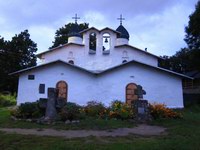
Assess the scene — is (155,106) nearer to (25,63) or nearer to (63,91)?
(63,91)

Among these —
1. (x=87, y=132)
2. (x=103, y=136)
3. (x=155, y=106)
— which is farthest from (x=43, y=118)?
(x=155, y=106)

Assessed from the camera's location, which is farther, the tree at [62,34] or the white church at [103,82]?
the tree at [62,34]

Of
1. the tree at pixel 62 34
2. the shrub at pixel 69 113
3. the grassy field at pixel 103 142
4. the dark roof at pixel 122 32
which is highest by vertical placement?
the tree at pixel 62 34

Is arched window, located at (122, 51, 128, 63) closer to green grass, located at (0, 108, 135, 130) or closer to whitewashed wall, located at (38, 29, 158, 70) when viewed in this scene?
whitewashed wall, located at (38, 29, 158, 70)

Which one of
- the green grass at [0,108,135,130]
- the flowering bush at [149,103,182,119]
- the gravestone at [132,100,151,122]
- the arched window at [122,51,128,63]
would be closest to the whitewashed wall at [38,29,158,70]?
the arched window at [122,51,128,63]

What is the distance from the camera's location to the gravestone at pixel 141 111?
51.5ft

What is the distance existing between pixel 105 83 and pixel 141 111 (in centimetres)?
1134

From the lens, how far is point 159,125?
47.1ft

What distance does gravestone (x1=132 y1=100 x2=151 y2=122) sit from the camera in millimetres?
15703

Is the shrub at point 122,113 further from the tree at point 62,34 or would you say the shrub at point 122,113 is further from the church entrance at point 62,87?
the tree at point 62,34

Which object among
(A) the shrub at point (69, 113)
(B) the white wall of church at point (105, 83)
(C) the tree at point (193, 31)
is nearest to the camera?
(A) the shrub at point (69, 113)

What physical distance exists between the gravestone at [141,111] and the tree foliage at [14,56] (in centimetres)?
3293

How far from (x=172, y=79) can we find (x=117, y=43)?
882cm

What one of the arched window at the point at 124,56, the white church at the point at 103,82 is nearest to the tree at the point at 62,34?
the arched window at the point at 124,56
